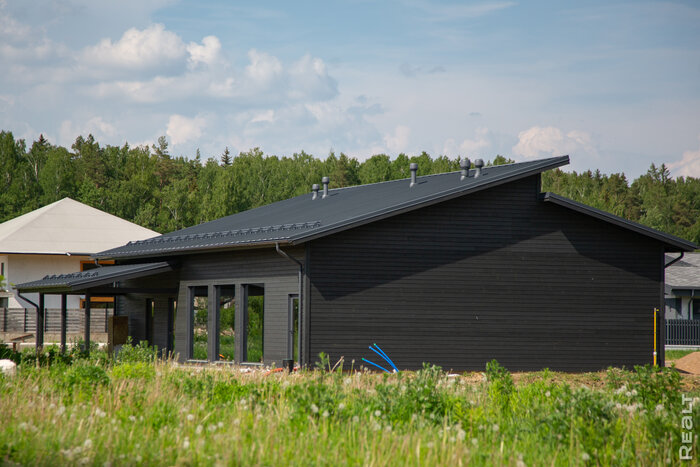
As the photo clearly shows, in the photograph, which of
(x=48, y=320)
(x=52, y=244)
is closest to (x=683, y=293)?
(x=48, y=320)

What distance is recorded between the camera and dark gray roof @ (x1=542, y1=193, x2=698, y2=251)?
19.9 metres

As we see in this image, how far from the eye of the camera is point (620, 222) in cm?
2023

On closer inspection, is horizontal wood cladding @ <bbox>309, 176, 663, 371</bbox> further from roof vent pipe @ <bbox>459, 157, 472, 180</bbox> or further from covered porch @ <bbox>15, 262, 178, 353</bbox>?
covered porch @ <bbox>15, 262, 178, 353</bbox>

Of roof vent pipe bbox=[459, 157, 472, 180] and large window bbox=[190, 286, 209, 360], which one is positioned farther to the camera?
large window bbox=[190, 286, 209, 360]

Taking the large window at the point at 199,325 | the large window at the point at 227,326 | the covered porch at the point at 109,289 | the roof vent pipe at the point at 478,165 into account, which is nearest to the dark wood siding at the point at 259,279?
the large window at the point at 199,325

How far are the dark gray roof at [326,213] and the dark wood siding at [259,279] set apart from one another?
0.53 metres

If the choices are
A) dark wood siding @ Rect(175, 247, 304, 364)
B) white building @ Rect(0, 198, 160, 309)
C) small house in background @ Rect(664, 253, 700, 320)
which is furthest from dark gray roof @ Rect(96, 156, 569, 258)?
small house in background @ Rect(664, 253, 700, 320)

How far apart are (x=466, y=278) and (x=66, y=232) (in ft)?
90.3

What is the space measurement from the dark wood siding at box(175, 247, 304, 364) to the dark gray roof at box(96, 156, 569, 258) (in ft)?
1.75

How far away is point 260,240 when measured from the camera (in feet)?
64.2

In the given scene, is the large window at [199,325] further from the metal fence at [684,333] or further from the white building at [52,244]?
the metal fence at [684,333]

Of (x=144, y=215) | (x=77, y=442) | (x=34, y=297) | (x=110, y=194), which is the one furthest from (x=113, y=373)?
(x=110, y=194)

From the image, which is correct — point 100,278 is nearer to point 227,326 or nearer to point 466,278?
point 466,278

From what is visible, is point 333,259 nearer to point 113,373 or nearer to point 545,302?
point 545,302
